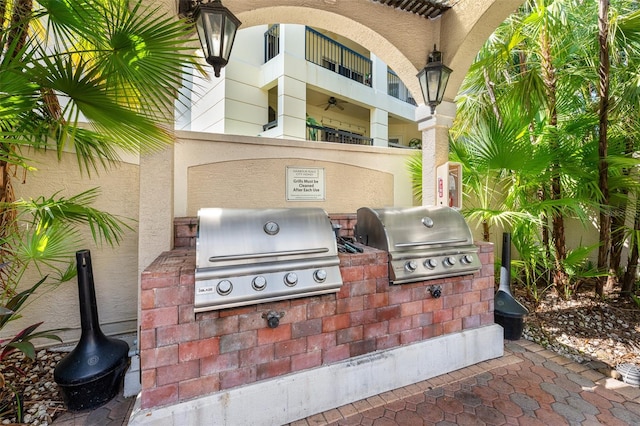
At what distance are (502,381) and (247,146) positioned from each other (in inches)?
162

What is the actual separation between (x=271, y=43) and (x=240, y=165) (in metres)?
6.67

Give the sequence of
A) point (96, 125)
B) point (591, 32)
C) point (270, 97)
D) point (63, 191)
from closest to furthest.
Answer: point (96, 125) < point (63, 191) < point (591, 32) < point (270, 97)

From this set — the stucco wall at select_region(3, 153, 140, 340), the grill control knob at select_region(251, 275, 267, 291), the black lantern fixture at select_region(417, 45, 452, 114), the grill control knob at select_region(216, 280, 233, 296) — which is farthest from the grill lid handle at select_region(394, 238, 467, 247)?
the stucco wall at select_region(3, 153, 140, 340)

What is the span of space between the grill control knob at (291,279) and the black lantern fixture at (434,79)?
3120 mm

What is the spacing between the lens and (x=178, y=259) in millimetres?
2541

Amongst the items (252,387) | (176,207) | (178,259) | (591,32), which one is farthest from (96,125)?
(591,32)

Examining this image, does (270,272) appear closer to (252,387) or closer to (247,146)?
(252,387)

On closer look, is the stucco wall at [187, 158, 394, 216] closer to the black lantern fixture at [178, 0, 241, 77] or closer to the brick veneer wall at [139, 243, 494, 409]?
the brick veneer wall at [139, 243, 494, 409]

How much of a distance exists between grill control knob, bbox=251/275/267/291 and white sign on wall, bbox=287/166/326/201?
2491 mm

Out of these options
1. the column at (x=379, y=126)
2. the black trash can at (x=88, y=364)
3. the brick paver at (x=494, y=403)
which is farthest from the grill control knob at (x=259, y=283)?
the column at (x=379, y=126)

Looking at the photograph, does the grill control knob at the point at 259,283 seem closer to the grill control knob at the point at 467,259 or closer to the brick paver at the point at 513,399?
the brick paver at the point at 513,399

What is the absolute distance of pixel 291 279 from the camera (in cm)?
229

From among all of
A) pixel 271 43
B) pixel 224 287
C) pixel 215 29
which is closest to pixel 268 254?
pixel 224 287

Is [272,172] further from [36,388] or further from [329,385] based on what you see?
[36,388]
